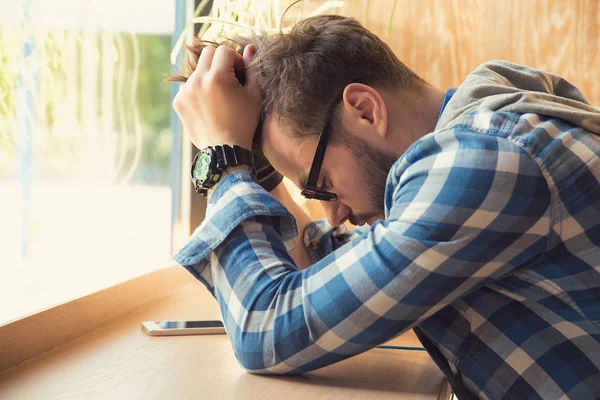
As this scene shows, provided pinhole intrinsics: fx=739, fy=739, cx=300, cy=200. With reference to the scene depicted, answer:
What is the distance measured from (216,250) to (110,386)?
0.79 ft

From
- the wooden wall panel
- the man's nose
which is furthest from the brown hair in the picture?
the wooden wall panel

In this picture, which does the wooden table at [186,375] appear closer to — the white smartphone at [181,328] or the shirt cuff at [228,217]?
the white smartphone at [181,328]

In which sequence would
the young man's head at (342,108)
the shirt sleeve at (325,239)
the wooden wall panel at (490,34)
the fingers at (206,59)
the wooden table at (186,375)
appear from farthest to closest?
the wooden wall panel at (490,34)
the shirt sleeve at (325,239)
the fingers at (206,59)
the young man's head at (342,108)
the wooden table at (186,375)

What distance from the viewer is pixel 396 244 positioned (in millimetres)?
852

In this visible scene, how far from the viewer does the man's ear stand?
115 cm

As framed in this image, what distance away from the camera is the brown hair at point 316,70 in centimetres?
117

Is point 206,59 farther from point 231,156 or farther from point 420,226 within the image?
point 420,226

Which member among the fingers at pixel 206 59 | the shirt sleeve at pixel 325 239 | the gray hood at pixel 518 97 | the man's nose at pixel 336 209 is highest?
the gray hood at pixel 518 97

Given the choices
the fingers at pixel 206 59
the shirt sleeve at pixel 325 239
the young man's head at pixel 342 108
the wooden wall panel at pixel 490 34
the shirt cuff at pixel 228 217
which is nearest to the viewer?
the shirt cuff at pixel 228 217

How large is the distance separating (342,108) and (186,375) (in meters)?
0.47

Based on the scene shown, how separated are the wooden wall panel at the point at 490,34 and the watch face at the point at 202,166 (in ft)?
3.28

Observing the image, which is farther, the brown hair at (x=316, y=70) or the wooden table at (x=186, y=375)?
Result: the brown hair at (x=316, y=70)

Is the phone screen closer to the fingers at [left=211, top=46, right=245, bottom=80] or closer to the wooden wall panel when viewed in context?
the fingers at [left=211, top=46, right=245, bottom=80]

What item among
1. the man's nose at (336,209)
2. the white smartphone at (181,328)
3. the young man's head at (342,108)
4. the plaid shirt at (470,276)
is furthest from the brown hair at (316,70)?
the white smartphone at (181,328)
